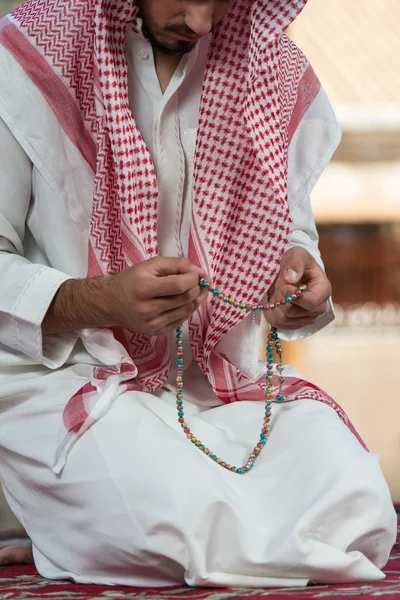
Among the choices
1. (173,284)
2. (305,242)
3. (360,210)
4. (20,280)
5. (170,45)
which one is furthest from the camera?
(360,210)

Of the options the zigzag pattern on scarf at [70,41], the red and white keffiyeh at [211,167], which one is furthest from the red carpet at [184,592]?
the zigzag pattern on scarf at [70,41]

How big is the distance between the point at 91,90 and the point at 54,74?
0.08m

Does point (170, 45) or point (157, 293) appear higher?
point (170, 45)

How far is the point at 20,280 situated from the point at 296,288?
517 mm

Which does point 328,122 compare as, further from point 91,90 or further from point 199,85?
point 91,90

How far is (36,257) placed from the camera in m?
2.04

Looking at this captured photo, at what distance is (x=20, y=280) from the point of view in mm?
1813

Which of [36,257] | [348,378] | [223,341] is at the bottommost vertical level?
[348,378]

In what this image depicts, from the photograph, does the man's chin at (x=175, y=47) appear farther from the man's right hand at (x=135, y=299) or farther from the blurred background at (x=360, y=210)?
the blurred background at (x=360, y=210)

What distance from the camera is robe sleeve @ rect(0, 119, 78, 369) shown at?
70.7 inches

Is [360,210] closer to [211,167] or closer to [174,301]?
[211,167]

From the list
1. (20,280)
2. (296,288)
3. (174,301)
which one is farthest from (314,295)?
(20,280)

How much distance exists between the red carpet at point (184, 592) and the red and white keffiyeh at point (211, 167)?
1.18 feet

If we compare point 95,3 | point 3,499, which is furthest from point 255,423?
point 3,499
